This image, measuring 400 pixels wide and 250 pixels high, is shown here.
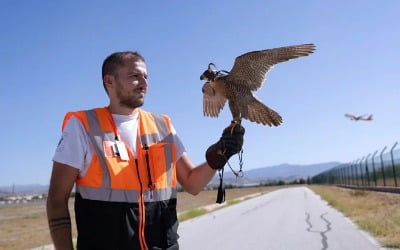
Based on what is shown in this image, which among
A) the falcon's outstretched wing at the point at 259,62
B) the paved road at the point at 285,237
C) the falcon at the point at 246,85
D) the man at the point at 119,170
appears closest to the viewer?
the man at the point at 119,170

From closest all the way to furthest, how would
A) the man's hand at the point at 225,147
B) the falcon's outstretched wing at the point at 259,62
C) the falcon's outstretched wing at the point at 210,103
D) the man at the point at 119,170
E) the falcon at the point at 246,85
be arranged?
the man at the point at 119,170, the man's hand at the point at 225,147, the falcon at the point at 246,85, the falcon's outstretched wing at the point at 259,62, the falcon's outstretched wing at the point at 210,103

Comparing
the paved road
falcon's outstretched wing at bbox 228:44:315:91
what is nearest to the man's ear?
falcon's outstretched wing at bbox 228:44:315:91

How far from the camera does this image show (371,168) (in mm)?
40812

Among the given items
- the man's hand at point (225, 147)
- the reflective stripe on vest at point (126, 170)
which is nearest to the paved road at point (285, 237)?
the man's hand at point (225, 147)

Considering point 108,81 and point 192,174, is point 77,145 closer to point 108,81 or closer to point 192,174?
point 108,81

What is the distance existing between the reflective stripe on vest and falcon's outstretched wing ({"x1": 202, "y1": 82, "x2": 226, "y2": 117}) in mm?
1271

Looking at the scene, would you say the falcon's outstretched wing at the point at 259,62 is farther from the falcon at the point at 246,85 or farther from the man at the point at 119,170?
the man at the point at 119,170

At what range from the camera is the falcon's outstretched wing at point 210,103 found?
433cm

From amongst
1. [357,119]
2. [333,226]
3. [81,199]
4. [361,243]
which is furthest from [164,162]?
[357,119]

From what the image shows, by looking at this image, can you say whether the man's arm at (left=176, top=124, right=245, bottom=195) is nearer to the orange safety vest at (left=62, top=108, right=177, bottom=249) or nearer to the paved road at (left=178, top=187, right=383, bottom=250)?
the orange safety vest at (left=62, top=108, right=177, bottom=249)

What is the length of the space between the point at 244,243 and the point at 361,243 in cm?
242

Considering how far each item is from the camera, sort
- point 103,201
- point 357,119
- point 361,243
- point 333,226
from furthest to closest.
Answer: point 357,119 → point 333,226 → point 361,243 → point 103,201

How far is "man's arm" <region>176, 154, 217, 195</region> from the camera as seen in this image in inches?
128

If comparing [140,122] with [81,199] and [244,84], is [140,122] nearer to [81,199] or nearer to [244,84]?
[81,199]
